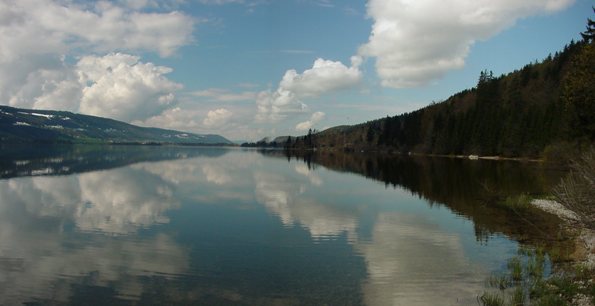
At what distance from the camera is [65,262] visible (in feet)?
74.9

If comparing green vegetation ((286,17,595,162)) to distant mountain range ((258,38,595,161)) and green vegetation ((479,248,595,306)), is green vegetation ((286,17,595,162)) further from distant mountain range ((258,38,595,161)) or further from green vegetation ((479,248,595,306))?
green vegetation ((479,248,595,306))

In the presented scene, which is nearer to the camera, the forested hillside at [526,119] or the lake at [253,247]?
the lake at [253,247]

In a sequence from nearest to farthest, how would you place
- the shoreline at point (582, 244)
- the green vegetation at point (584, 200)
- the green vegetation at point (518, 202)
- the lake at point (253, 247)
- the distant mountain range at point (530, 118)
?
1. the green vegetation at point (584, 200)
2. the lake at point (253, 247)
3. the shoreline at point (582, 244)
4. the green vegetation at point (518, 202)
5. the distant mountain range at point (530, 118)

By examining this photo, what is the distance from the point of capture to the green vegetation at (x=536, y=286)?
54.6 ft

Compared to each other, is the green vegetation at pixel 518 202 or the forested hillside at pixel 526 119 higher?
the forested hillside at pixel 526 119

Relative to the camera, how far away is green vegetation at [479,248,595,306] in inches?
656

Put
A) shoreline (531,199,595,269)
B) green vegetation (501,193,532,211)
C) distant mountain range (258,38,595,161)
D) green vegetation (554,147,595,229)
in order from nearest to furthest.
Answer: green vegetation (554,147,595,229) < shoreline (531,199,595,269) < green vegetation (501,193,532,211) < distant mountain range (258,38,595,161)

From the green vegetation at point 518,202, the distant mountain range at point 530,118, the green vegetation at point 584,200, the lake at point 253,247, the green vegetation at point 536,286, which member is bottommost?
the lake at point 253,247

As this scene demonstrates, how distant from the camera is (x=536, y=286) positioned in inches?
730

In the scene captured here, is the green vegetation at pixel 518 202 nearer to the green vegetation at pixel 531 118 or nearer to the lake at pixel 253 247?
the lake at pixel 253 247

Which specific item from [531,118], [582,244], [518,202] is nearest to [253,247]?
[582,244]

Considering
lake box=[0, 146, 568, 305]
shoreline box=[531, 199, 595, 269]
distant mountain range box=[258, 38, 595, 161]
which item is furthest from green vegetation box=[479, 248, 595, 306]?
distant mountain range box=[258, 38, 595, 161]

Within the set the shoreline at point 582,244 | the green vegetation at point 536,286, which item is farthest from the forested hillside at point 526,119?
the green vegetation at point 536,286

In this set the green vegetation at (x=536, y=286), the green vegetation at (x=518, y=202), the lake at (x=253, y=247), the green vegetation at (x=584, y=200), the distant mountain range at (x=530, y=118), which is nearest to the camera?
the green vegetation at (x=536, y=286)
